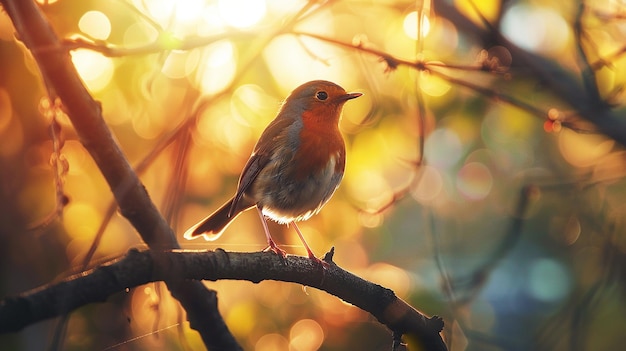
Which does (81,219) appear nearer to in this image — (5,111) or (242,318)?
(5,111)

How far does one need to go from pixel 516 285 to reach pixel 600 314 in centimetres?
183

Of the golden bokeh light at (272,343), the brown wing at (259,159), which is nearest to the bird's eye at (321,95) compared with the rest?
the brown wing at (259,159)

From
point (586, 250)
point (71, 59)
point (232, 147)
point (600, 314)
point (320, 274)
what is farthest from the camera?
point (586, 250)

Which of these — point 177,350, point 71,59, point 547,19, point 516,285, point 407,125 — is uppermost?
point 547,19

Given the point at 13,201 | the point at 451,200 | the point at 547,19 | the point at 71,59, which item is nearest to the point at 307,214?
the point at 13,201

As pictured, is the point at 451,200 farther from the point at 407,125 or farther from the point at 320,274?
the point at 320,274

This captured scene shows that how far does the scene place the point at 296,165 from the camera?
13.0ft

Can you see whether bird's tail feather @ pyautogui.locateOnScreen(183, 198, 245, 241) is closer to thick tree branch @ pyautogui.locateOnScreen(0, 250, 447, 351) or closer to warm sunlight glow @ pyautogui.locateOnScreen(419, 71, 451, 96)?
thick tree branch @ pyautogui.locateOnScreen(0, 250, 447, 351)

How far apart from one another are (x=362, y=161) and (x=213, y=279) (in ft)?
10.6

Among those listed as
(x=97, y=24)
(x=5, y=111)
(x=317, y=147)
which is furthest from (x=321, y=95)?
(x=5, y=111)

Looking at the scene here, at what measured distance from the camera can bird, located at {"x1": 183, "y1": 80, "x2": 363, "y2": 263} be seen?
3965mm

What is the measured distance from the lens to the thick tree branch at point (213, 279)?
1441 mm

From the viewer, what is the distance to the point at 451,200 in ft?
23.2

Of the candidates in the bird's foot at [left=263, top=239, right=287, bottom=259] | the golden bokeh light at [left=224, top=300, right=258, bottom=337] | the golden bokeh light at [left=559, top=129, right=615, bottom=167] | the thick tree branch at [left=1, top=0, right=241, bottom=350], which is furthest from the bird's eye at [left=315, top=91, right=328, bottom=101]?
the golden bokeh light at [left=559, top=129, right=615, bottom=167]
